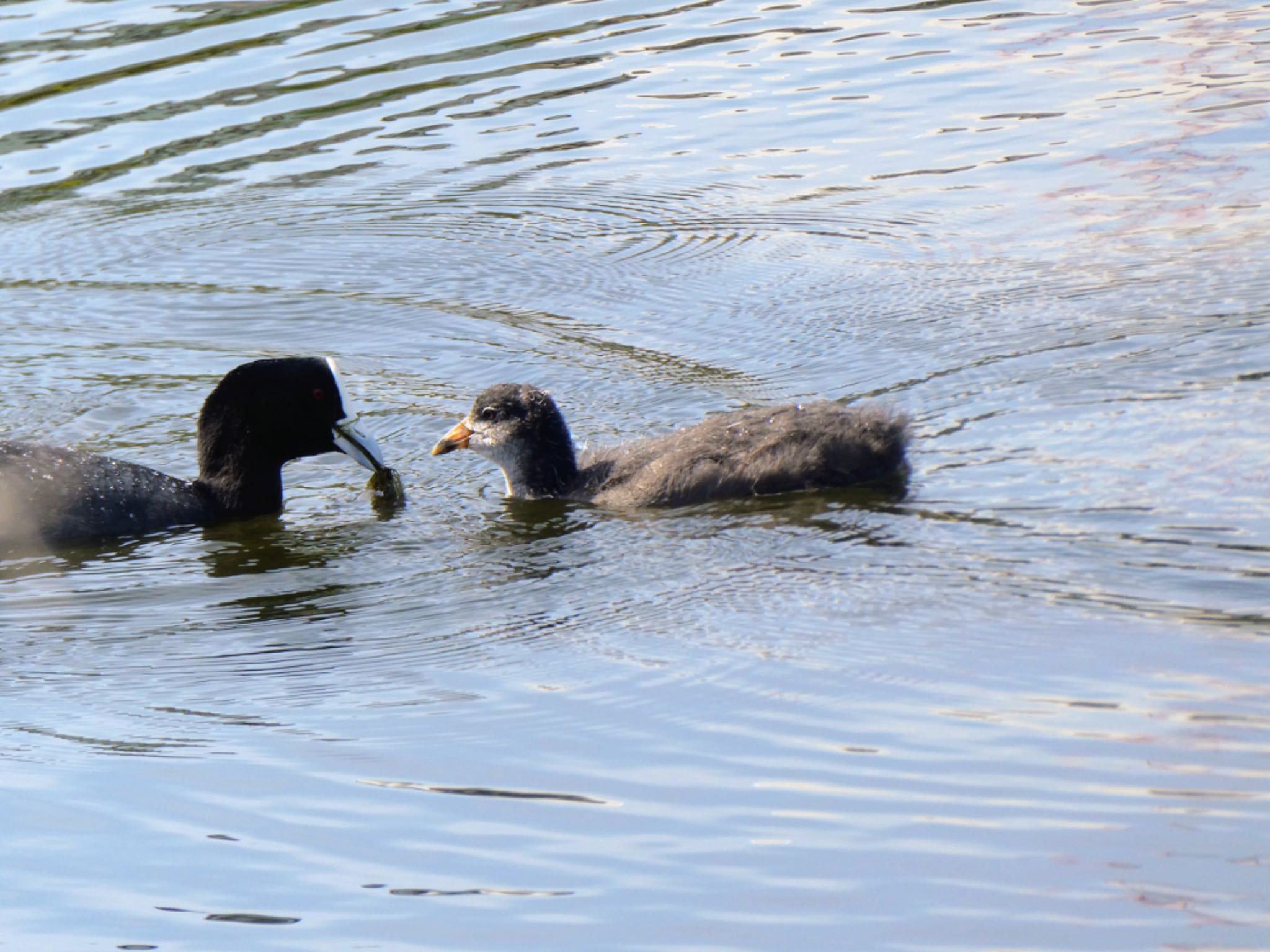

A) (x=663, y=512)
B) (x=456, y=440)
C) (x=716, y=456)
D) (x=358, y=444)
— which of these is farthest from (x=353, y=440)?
(x=716, y=456)

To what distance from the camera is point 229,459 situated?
8.29m

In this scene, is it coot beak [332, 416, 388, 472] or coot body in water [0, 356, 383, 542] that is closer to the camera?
coot body in water [0, 356, 383, 542]

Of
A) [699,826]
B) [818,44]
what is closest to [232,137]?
[818,44]

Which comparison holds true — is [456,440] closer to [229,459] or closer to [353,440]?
[353,440]

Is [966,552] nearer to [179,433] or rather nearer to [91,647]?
[91,647]

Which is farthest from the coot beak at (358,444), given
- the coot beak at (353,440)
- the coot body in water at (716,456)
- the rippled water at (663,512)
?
the coot body in water at (716,456)

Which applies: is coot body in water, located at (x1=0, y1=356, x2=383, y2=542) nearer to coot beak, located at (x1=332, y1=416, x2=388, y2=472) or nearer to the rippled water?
coot beak, located at (x1=332, y1=416, x2=388, y2=472)

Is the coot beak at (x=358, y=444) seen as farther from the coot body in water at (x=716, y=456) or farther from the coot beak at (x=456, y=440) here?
the coot body in water at (x=716, y=456)

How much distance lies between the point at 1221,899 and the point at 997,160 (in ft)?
26.6

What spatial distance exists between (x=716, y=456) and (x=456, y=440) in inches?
51.1

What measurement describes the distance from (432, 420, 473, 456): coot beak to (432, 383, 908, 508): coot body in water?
0.49 ft

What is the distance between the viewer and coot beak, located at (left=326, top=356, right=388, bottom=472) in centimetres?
830

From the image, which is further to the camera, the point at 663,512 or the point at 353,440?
the point at 353,440

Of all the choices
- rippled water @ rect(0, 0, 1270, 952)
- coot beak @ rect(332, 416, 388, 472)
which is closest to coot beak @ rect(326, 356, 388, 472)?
coot beak @ rect(332, 416, 388, 472)
